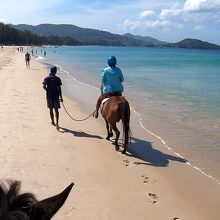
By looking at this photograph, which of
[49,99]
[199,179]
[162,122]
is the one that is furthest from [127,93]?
[199,179]

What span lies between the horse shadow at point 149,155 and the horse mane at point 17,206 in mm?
7652

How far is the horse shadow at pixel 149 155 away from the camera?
9.15m

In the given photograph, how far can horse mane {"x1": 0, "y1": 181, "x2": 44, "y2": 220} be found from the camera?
1.21 meters

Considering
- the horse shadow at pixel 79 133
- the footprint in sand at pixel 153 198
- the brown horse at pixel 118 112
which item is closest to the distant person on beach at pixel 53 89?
the horse shadow at pixel 79 133

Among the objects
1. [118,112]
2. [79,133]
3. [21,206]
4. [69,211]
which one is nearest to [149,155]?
[118,112]

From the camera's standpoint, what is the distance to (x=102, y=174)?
7.80m

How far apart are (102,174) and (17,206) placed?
21.6 ft

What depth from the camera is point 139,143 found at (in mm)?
10781

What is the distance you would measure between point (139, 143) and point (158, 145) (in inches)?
18.4

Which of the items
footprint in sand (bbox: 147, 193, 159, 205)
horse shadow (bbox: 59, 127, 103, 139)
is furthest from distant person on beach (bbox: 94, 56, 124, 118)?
footprint in sand (bbox: 147, 193, 159, 205)

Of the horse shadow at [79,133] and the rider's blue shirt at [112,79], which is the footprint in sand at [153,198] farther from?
the horse shadow at [79,133]

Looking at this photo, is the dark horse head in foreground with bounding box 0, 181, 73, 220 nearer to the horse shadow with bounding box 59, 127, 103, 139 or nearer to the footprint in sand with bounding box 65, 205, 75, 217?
the footprint in sand with bounding box 65, 205, 75, 217

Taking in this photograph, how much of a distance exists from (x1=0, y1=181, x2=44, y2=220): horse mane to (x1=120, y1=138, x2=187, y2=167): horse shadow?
301 inches

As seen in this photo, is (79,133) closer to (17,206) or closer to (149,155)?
(149,155)
